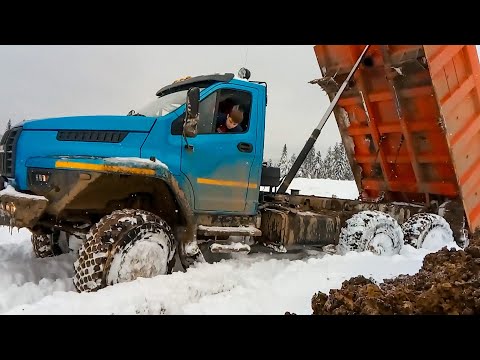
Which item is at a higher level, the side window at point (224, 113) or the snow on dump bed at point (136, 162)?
the side window at point (224, 113)

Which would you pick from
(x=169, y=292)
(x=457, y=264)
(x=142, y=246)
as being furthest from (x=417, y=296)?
(x=142, y=246)

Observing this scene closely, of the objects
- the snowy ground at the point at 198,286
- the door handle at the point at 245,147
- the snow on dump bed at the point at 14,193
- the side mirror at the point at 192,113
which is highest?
the side mirror at the point at 192,113

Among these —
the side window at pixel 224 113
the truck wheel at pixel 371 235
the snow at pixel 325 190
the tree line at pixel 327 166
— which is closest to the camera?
the side window at pixel 224 113

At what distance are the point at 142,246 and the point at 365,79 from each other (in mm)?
5083

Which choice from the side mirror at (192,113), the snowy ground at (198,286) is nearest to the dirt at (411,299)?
the snowy ground at (198,286)

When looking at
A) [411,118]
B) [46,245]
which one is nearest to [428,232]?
[411,118]

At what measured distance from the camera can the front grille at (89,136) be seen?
425 centimetres

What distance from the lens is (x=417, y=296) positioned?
2955 millimetres

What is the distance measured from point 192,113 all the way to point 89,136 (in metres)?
1.01

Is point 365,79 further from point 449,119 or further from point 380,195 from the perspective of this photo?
point 380,195

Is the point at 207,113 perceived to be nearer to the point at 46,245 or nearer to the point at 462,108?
the point at 46,245

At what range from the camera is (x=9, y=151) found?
4.35 metres

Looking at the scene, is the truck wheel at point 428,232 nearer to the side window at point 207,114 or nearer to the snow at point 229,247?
the snow at point 229,247

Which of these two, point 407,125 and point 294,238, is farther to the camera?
point 407,125
